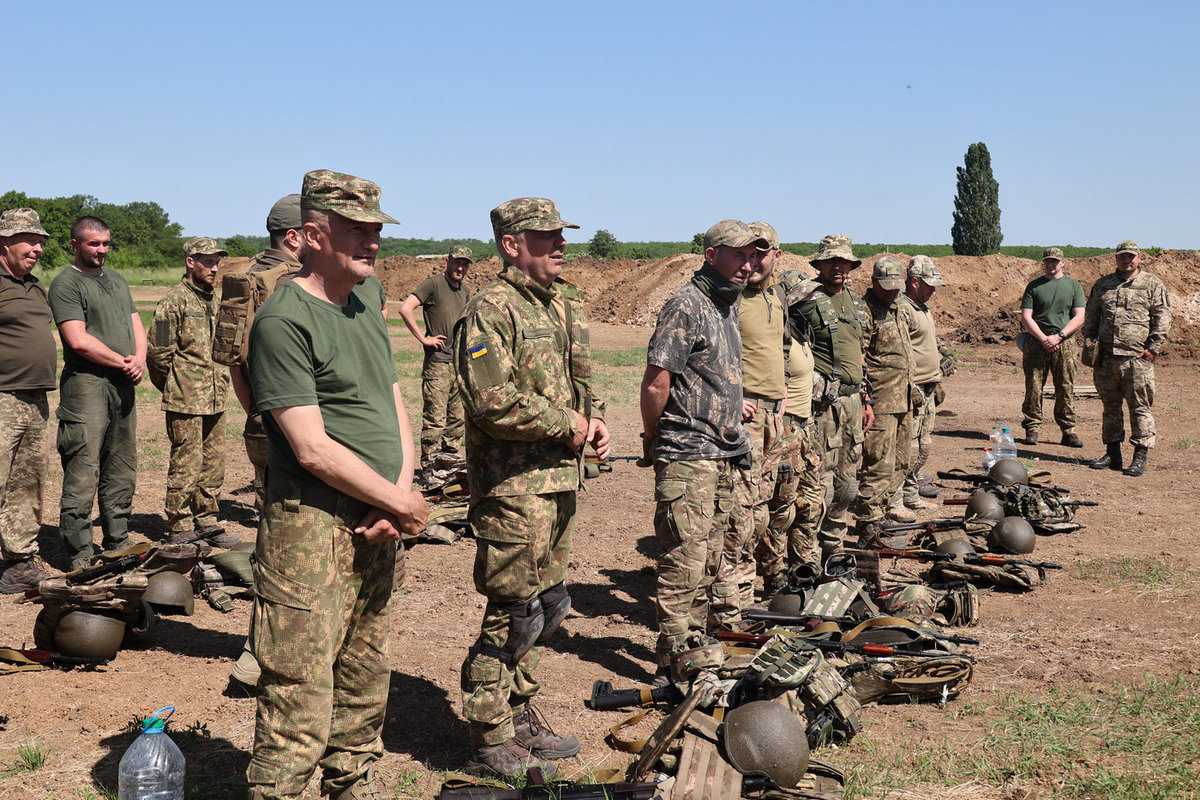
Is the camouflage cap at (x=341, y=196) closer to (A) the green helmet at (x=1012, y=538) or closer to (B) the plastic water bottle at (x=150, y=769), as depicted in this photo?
(B) the plastic water bottle at (x=150, y=769)

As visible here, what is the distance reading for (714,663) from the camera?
5.50 m

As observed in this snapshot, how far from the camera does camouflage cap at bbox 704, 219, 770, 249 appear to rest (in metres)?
5.67

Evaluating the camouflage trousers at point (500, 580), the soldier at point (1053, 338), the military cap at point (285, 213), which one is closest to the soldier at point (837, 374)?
the camouflage trousers at point (500, 580)

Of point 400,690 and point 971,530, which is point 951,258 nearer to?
point 971,530

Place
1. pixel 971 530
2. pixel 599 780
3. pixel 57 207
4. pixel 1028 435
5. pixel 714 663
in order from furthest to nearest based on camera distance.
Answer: pixel 57 207
pixel 1028 435
pixel 971 530
pixel 714 663
pixel 599 780

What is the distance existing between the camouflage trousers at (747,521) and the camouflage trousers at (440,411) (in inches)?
216

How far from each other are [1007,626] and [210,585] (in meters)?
5.92

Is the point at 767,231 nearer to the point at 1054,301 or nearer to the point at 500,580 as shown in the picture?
the point at 500,580

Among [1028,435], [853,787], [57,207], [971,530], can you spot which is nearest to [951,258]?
[1028,435]

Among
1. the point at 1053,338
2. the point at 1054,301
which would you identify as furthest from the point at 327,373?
the point at 1054,301

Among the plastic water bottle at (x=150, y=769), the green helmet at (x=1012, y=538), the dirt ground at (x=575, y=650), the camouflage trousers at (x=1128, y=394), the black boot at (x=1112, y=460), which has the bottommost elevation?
the dirt ground at (x=575, y=650)

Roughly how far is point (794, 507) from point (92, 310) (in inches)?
221

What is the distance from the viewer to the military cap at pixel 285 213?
5344 millimetres

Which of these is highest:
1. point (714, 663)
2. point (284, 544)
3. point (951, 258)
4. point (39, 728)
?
point (951, 258)
